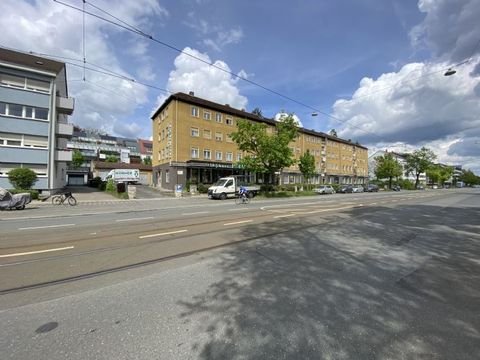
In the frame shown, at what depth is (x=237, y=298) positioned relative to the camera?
3824 mm

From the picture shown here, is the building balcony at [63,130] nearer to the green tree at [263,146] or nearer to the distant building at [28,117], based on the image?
the distant building at [28,117]

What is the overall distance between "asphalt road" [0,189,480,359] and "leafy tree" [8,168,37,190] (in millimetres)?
18138

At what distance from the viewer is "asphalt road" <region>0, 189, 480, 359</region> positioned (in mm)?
2719

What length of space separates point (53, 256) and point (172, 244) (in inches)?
106

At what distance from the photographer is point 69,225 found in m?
10.0

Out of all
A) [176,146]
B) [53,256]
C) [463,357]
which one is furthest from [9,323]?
[176,146]

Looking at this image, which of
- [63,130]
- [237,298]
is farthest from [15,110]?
[237,298]

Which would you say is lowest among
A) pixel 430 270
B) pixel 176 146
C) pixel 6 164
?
pixel 430 270

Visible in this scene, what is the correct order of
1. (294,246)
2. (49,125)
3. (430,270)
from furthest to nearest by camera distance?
(49,125)
(294,246)
(430,270)

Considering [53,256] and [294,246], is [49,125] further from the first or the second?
[294,246]

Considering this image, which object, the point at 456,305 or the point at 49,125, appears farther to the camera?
the point at 49,125

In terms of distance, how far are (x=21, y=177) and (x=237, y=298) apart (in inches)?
995

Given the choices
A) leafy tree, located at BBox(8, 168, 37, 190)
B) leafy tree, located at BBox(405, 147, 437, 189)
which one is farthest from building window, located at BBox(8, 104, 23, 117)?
leafy tree, located at BBox(405, 147, 437, 189)

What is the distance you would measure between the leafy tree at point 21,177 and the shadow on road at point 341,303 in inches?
917
